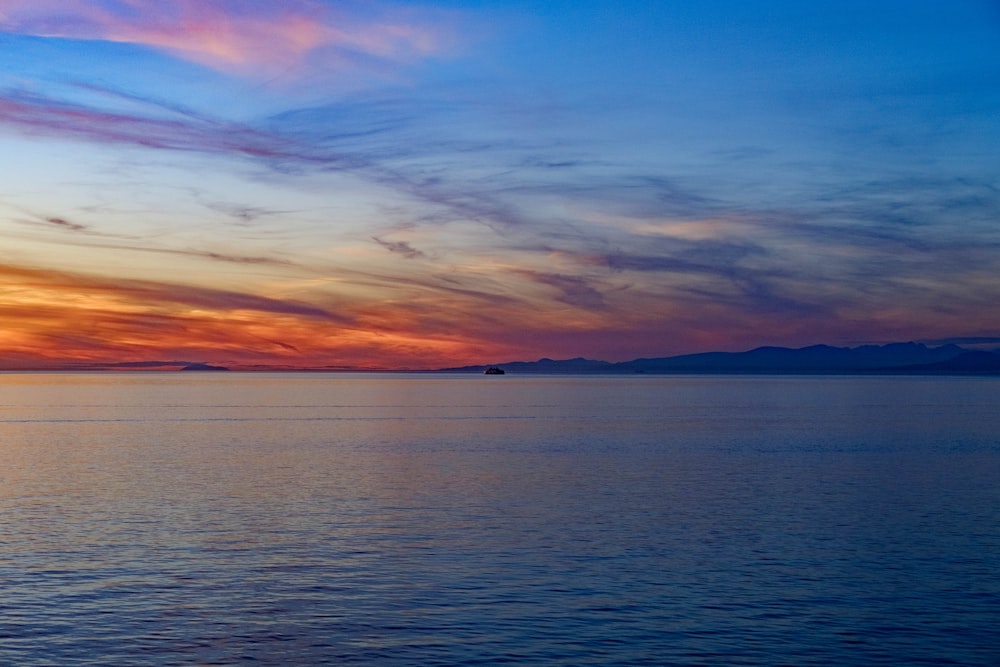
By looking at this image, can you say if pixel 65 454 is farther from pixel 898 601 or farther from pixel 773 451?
pixel 898 601

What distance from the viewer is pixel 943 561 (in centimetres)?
3253

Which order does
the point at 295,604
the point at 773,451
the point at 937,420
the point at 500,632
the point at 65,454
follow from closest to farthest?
the point at 500,632, the point at 295,604, the point at 65,454, the point at 773,451, the point at 937,420

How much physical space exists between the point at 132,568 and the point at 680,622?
54.2ft

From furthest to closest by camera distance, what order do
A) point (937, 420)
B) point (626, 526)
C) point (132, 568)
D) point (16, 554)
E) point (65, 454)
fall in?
point (937, 420)
point (65, 454)
point (626, 526)
point (16, 554)
point (132, 568)

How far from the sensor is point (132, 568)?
101 ft

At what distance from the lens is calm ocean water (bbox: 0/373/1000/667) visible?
23.5 m

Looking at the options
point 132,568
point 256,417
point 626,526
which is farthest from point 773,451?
point 256,417

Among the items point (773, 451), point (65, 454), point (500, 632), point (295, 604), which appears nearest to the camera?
point (500, 632)

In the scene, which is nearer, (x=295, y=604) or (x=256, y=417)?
(x=295, y=604)

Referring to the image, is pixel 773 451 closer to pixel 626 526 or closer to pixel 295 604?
pixel 626 526

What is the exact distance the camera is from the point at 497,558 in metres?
32.6

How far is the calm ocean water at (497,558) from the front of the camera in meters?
23.5

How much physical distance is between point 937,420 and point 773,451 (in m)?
52.9

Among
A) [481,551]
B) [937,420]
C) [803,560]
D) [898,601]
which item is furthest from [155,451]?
[937,420]
